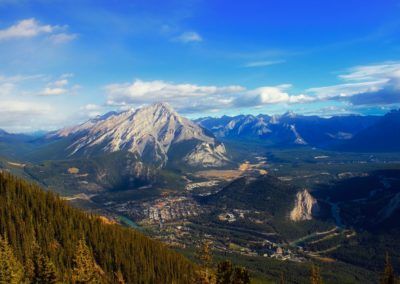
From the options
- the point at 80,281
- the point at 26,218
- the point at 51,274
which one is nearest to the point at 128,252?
the point at 26,218

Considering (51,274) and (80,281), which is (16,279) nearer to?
(51,274)

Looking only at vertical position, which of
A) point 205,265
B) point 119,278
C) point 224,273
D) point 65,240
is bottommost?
point 119,278

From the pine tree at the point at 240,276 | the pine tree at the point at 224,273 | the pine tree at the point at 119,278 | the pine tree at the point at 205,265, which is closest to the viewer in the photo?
the pine tree at the point at 205,265

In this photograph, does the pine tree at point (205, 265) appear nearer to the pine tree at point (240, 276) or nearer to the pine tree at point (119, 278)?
the pine tree at point (240, 276)

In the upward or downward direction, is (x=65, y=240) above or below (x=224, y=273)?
below

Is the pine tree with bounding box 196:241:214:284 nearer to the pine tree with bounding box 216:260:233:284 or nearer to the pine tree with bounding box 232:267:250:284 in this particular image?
the pine tree with bounding box 216:260:233:284

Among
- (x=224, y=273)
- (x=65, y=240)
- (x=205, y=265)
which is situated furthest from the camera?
(x=65, y=240)

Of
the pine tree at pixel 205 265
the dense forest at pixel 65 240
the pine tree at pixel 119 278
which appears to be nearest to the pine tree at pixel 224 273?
the pine tree at pixel 205 265

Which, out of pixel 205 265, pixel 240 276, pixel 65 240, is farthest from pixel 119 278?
pixel 205 265

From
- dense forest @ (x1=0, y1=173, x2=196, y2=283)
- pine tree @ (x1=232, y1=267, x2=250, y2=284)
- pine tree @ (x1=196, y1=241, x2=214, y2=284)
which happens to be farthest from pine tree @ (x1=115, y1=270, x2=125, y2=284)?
pine tree @ (x1=196, y1=241, x2=214, y2=284)

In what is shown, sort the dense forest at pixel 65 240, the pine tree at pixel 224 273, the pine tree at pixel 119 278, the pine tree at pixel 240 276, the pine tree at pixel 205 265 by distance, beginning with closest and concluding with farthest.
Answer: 1. the pine tree at pixel 205 265
2. the pine tree at pixel 240 276
3. the pine tree at pixel 224 273
4. the dense forest at pixel 65 240
5. the pine tree at pixel 119 278

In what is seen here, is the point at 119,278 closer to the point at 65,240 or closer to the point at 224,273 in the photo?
the point at 65,240
